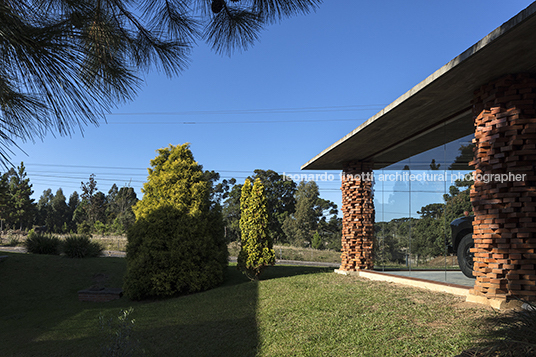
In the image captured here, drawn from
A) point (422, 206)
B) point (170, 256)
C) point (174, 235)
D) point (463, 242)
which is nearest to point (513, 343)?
point (463, 242)

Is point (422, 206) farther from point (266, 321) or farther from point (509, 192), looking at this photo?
point (266, 321)

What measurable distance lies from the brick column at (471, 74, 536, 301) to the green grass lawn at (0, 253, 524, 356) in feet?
2.24

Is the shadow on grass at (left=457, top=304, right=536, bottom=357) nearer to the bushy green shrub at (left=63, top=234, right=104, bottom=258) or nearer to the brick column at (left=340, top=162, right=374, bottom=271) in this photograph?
the brick column at (left=340, top=162, right=374, bottom=271)

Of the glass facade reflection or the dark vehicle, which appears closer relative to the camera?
the dark vehicle

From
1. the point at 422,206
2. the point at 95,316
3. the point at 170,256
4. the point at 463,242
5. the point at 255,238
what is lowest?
the point at 95,316

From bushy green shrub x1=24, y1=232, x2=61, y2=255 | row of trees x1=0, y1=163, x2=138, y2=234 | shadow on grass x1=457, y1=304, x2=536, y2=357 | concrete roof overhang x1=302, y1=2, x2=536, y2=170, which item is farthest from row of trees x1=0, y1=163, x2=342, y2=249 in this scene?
shadow on grass x1=457, y1=304, x2=536, y2=357

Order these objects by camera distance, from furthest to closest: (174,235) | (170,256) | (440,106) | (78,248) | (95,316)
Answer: (78,248) < (174,235) < (170,256) < (95,316) < (440,106)

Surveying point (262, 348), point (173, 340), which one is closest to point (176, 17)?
point (262, 348)

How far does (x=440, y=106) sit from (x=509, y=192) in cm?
214

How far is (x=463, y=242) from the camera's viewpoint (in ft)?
23.5

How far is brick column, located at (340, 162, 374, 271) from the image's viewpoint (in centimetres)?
1031

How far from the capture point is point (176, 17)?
12.9 ft

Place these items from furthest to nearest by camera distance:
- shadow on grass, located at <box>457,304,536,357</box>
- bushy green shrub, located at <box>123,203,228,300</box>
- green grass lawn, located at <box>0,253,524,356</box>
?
1. bushy green shrub, located at <box>123,203,228,300</box>
2. green grass lawn, located at <box>0,253,524,356</box>
3. shadow on grass, located at <box>457,304,536,357</box>

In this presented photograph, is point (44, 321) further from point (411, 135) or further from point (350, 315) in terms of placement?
point (411, 135)
